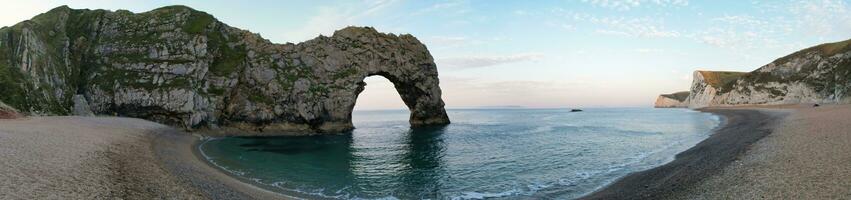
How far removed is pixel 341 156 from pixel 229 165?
10.6 m

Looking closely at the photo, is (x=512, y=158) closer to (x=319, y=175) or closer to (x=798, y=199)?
(x=319, y=175)

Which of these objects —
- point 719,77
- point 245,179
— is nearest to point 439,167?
point 245,179

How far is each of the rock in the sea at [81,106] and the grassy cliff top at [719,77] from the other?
205361 mm

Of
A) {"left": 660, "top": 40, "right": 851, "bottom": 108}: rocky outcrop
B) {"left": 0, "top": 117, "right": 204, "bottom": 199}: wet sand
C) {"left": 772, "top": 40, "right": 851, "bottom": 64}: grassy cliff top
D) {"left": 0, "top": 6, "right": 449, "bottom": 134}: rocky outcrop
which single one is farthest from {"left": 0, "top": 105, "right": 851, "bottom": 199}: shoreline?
{"left": 772, "top": 40, "right": 851, "bottom": 64}: grassy cliff top

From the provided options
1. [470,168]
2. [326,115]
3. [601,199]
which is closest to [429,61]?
[326,115]

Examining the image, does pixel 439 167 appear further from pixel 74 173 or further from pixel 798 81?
pixel 798 81

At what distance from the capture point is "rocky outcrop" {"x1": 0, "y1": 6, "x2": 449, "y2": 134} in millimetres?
58688

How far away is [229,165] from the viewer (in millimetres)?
31250

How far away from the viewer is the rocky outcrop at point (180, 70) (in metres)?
58.7

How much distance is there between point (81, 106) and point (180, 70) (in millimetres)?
14325

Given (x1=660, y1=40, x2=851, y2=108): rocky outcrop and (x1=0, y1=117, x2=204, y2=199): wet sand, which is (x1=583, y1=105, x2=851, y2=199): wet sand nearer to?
(x1=0, y1=117, x2=204, y2=199): wet sand

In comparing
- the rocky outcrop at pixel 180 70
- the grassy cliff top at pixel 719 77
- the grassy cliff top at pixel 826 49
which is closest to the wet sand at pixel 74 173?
the rocky outcrop at pixel 180 70

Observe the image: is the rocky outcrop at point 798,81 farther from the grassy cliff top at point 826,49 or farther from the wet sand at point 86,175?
the wet sand at point 86,175

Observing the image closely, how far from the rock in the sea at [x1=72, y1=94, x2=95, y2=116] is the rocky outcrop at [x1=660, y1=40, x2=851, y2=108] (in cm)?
15534
